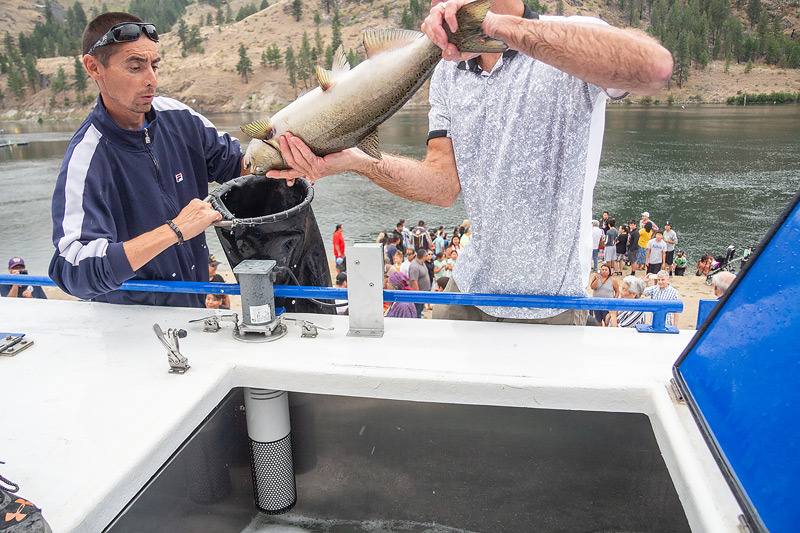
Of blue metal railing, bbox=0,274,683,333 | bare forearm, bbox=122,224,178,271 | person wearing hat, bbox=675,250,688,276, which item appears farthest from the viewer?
person wearing hat, bbox=675,250,688,276

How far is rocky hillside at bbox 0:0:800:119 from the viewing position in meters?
105

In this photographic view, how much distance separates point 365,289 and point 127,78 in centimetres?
192

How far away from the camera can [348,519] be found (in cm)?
279

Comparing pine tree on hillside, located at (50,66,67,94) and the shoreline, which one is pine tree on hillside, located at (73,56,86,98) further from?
the shoreline

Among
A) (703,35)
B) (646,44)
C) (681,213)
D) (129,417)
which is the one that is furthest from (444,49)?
(703,35)

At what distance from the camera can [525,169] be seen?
8.46ft

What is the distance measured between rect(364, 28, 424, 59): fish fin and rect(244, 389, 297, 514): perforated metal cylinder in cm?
165

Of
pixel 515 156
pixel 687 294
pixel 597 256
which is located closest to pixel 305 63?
pixel 597 256

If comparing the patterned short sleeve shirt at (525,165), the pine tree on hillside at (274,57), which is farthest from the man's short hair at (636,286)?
the pine tree on hillside at (274,57)

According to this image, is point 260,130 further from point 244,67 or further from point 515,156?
point 244,67

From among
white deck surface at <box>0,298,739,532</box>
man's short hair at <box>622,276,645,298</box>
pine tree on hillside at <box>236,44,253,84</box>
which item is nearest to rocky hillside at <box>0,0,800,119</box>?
pine tree on hillside at <box>236,44,253,84</box>

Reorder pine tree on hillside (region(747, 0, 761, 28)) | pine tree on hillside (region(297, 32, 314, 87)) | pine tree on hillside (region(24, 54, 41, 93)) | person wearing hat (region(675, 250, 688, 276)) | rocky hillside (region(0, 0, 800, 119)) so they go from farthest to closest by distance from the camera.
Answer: pine tree on hillside (region(747, 0, 761, 28))
pine tree on hillside (region(24, 54, 41, 93))
pine tree on hillside (region(297, 32, 314, 87))
rocky hillside (region(0, 0, 800, 119))
person wearing hat (region(675, 250, 688, 276))

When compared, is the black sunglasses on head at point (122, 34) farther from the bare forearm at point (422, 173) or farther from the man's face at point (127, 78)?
the bare forearm at point (422, 173)

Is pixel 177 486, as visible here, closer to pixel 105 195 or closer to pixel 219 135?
pixel 105 195
